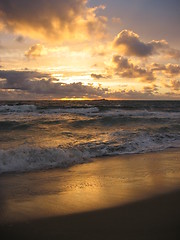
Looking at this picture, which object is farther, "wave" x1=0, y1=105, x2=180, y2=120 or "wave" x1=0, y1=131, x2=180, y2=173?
"wave" x1=0, y1=105, x2=180, y2=120

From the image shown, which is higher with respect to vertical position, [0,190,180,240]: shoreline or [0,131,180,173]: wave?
[0,190,180,240]: shoreline

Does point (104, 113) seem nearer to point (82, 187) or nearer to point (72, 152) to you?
point (72, 152)

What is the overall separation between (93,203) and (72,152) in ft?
13.3

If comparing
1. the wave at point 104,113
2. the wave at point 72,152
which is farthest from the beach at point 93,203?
the wave at point 104,113

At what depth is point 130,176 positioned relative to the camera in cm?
554

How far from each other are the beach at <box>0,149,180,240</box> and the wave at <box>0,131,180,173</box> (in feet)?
2.15

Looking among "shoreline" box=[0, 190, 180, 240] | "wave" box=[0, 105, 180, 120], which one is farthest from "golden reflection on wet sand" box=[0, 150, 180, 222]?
"wave" box=[0, 105, 180, 120]

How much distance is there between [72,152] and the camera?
314 inches

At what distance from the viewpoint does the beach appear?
3.11 meters

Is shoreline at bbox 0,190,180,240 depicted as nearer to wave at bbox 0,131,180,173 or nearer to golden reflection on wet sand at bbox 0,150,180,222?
golden reflection on wet sand at bbox 0,150,180,222

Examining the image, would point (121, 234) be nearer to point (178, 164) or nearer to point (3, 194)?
point (3, 194)

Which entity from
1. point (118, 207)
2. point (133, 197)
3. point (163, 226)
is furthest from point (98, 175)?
point (163, 226)

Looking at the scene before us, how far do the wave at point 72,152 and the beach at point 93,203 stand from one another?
2.15 feet

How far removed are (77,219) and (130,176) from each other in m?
2.33
